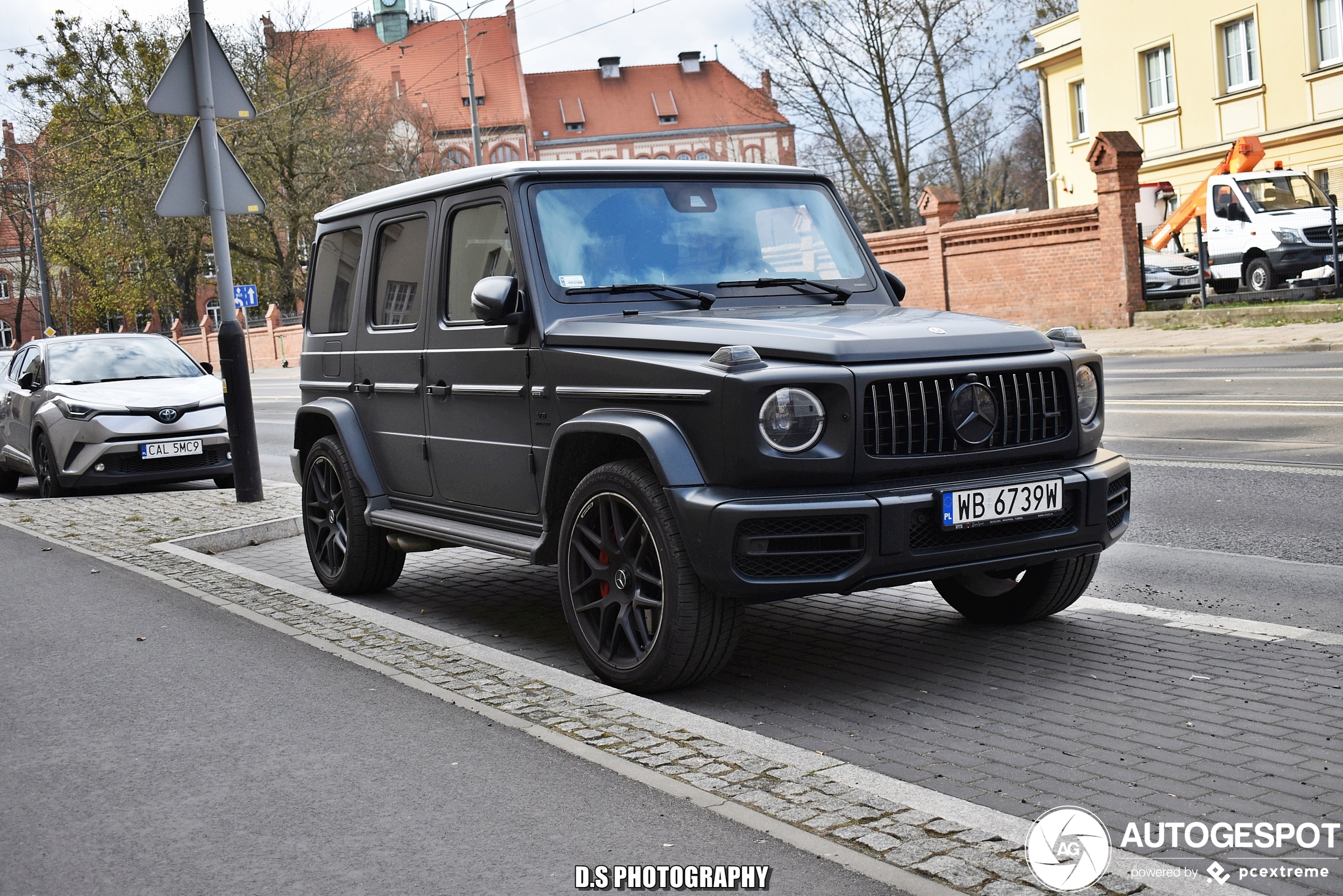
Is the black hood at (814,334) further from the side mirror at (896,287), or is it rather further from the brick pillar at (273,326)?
the brick pillar at (273,326)

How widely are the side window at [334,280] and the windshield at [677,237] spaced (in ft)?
6.19

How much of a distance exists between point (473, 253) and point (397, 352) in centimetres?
86

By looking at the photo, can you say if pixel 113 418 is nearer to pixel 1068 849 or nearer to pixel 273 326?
pixel 1068 849

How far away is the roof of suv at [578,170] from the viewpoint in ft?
19.9

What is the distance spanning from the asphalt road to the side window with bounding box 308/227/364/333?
2.12 meters

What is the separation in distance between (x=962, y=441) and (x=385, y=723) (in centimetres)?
222

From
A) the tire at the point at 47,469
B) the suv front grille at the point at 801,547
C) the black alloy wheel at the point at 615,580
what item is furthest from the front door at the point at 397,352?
the tire at the point at 47,469

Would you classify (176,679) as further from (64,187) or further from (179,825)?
(64,187)

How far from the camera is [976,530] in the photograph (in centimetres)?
498

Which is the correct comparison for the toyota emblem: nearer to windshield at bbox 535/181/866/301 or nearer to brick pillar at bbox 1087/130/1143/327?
windshield at bbox 535/181/866/301

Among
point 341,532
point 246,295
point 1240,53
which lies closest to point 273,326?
point 246,295

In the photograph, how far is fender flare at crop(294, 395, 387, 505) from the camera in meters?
7.22

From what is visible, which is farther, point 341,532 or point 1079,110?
point 1079,110

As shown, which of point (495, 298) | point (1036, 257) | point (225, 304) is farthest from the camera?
point (1036, 257)
